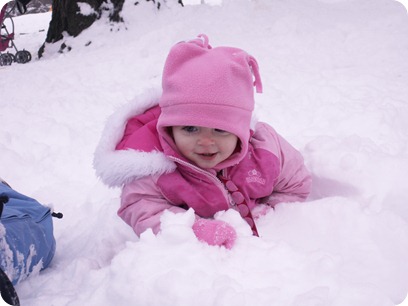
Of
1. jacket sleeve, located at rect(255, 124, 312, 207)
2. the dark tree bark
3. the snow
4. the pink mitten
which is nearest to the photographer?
the snow

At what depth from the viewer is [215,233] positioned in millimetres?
1276

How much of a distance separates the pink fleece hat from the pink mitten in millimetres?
343

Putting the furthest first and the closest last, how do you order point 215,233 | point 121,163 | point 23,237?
point 121,163 < point 23,237 < point 215,233

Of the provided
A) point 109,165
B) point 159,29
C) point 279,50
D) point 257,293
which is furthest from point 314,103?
point 159,29

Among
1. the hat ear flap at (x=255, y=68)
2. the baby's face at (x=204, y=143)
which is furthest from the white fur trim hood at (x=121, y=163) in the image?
the hat ear flap at (x=255, y=68)

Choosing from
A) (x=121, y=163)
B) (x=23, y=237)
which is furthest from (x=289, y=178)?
(x=23, y=237)

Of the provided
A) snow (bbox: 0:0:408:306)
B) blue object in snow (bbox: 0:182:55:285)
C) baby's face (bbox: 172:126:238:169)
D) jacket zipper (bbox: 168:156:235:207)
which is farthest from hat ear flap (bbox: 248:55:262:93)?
blue object in snow (bbox: 0:182:55:285)

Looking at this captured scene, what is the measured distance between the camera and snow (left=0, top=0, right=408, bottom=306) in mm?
1128

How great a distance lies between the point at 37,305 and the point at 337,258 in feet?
3.10

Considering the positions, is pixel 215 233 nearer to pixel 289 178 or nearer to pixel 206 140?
pixel 206 140

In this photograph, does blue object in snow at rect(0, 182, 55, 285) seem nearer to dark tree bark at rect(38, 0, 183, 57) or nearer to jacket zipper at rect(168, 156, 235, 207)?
jacket zipper at rect(168, 156, 235, 207)

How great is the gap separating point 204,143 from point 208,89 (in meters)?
0.19

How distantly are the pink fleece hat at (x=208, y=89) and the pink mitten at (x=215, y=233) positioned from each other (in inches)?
13.5

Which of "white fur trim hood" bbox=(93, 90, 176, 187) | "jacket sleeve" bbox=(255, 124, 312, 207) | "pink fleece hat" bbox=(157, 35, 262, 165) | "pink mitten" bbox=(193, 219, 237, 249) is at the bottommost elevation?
"jacket sleeve" bbox=(255, 124, 312, 207)
